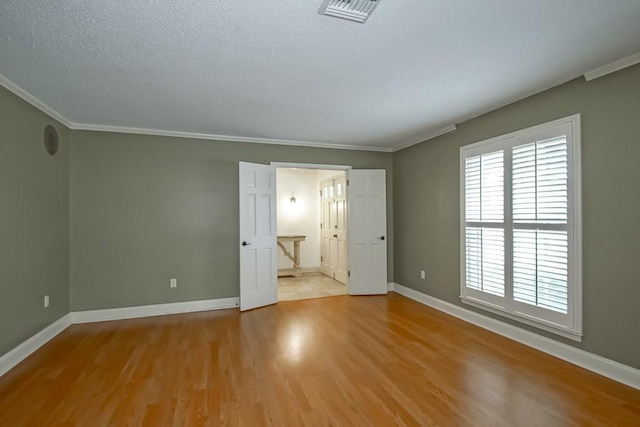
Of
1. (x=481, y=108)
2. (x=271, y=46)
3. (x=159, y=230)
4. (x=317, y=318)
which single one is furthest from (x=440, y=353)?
(x=159, y=230)

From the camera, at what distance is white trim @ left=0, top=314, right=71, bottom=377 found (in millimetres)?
2704

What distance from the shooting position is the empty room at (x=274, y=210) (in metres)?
2.05

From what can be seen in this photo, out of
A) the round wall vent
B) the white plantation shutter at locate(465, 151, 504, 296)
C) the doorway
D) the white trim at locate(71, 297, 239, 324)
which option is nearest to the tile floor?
the doorway

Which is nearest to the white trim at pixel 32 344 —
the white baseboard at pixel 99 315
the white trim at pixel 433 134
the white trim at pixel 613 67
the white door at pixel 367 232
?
the white baseboard at pixel 99 315

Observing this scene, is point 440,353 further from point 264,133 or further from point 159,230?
point 159,230

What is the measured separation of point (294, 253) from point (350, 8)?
18.6 feet

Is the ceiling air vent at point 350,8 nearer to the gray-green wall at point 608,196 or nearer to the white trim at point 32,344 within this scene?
the gray-green wall at point 608,196

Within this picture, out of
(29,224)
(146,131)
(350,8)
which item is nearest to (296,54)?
(350,8)

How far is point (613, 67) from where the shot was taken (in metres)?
2.47

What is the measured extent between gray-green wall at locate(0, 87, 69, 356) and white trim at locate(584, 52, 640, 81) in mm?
4962

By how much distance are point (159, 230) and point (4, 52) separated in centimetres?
247

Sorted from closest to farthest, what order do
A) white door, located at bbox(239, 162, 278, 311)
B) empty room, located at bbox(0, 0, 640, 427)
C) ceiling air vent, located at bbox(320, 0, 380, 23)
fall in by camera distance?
ceiling air vent, located at bbox(320, 0, 380, 23)
empty room, located at bbox(0, 0, 640, 427)
white door, located at bbox(239, 162, 278, 311)

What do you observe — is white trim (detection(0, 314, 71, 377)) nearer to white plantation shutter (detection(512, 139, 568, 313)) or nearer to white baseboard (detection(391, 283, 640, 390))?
white baseboard (detection(391, 283, 640, 390))

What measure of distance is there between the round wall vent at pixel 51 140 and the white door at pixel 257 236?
209cm
